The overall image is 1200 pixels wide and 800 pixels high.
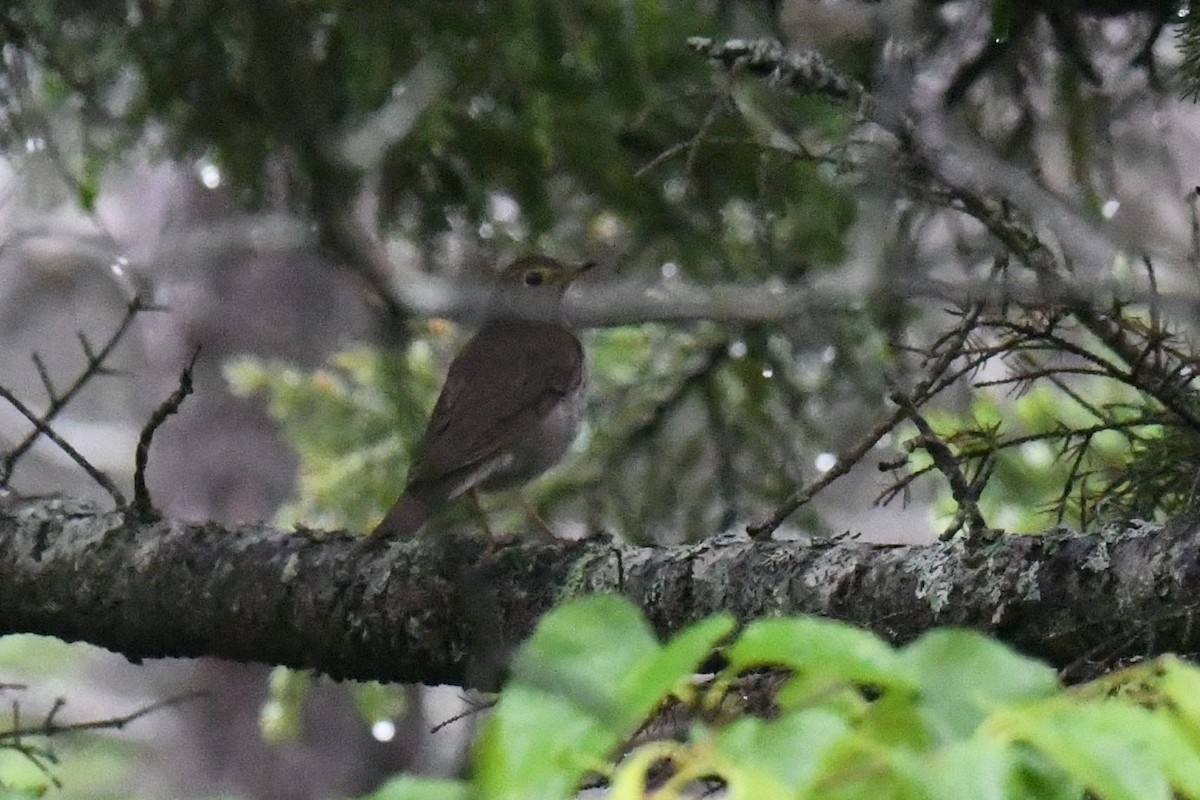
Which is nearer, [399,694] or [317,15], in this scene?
[317,15]

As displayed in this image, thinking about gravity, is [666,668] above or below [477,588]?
below

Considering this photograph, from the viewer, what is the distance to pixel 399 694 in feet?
17.4

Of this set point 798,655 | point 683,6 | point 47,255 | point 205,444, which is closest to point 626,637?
point 798,655

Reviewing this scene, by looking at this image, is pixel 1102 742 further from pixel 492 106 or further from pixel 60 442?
pixel 492 106

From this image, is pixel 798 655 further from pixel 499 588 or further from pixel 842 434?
pixel 842 434

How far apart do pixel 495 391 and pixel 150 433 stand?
193cm

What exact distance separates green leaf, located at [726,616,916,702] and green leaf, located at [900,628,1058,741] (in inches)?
0.7

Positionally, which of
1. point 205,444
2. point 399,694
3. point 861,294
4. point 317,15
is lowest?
point 861,294

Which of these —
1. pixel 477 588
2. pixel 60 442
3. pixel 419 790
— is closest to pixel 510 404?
pixel 60 442

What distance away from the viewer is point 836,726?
1.01m

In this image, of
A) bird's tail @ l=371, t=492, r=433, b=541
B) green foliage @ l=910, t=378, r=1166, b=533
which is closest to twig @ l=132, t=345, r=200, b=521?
bird's tail @ l=371, t=492, r=433, b=541

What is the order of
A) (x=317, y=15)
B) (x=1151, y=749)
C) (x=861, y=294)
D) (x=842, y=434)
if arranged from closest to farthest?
(x=1151, y=749) → (x=861, y=294) → (x=317, y=15) → (x=842, y=434)

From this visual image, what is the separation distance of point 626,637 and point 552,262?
408 centimetres

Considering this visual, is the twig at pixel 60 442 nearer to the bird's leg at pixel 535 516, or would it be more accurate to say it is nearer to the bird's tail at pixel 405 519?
the bird's tail at pixel 405 519
